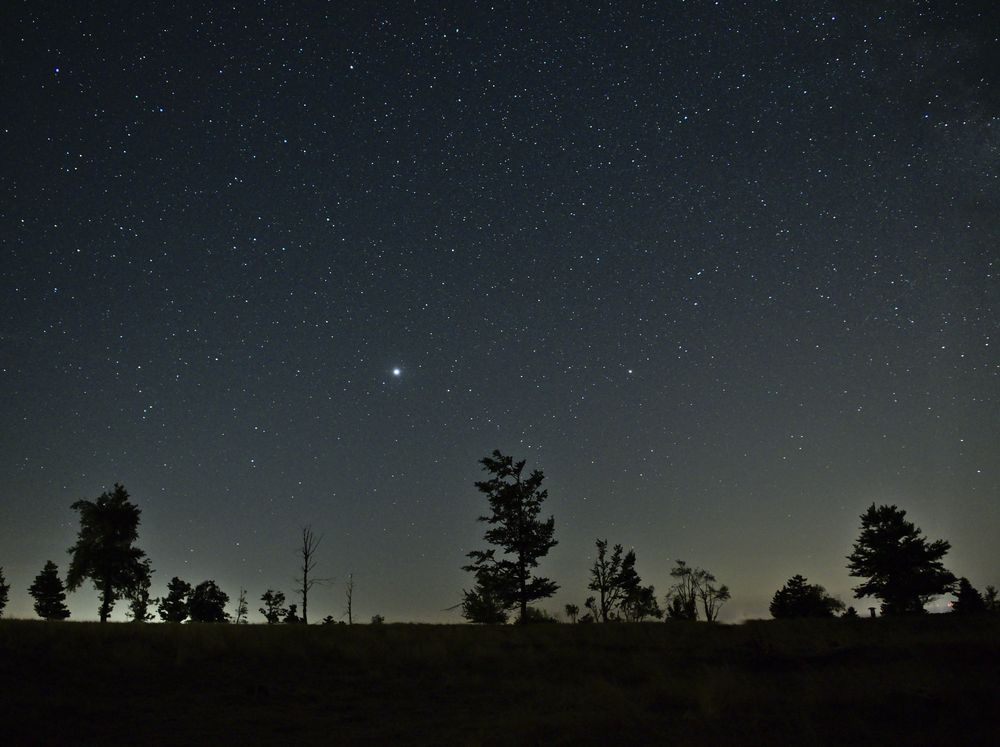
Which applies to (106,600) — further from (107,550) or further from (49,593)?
(49,593)

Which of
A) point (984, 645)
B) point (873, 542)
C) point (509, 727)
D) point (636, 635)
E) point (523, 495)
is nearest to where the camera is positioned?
point (509, 727)

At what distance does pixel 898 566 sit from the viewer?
151 ft

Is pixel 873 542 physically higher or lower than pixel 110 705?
higher

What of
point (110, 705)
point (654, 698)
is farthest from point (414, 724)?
point (110, 705)

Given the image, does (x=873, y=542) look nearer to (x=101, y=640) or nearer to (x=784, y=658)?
(x=784, y=658)

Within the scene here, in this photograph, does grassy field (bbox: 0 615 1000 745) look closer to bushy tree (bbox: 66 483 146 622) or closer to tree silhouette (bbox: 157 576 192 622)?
bushy tree (bbox: 66 483 146 622)

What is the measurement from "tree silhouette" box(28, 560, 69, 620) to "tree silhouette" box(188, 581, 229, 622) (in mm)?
12416

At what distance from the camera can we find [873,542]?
157 feet

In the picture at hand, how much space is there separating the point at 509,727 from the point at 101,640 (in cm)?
1298

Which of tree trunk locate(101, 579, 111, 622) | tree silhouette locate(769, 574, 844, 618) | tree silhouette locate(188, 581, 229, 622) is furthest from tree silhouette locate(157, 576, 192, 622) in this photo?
tree silhouette locate(769, 574, 844, 618)

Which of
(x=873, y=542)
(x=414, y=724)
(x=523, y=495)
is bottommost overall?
(x=414, y=724)

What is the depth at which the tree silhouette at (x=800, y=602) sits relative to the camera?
200 ft

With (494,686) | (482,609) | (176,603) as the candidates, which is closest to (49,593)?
(176,603)

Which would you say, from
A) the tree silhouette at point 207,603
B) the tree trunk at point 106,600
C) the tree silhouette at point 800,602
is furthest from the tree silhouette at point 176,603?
the tree silhouette at point 800,602
